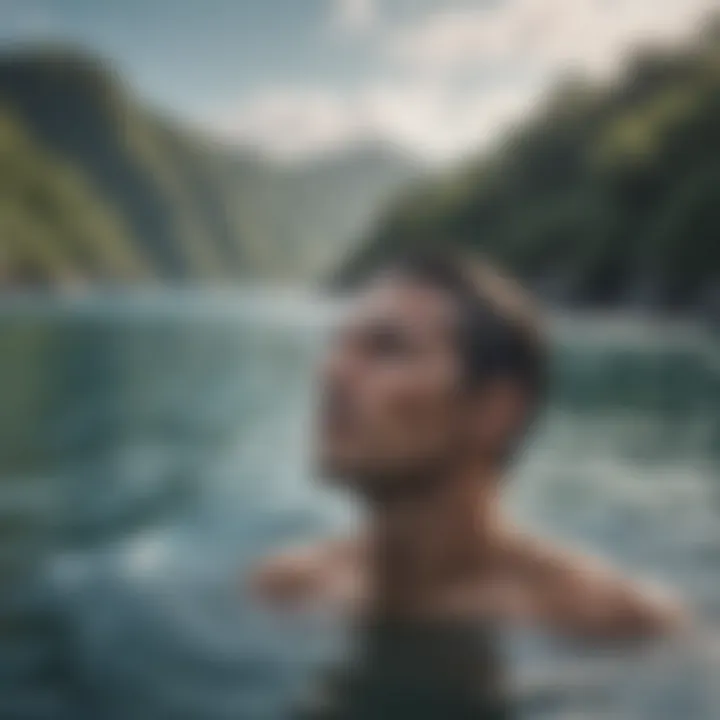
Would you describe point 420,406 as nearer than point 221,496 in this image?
Yes

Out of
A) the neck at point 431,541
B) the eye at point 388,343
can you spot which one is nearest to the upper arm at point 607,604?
the neck at point 431,541

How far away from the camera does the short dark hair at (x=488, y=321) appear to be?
4.40 feet

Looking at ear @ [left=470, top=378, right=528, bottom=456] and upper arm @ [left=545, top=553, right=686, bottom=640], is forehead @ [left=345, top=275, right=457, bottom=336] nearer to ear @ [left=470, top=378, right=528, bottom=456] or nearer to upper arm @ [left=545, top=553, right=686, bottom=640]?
ear @ [left=470, top=378, right=528, bottom=456]

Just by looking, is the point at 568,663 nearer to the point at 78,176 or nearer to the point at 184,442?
the point at 184,442

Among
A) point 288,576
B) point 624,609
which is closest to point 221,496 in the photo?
point 288,576

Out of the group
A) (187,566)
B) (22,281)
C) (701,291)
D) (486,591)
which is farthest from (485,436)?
(22,281)

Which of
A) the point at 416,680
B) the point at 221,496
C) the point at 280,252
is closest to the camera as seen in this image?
the point at 416,680

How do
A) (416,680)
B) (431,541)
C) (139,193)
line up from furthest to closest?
(139,193)
(431,541)
(416,680)

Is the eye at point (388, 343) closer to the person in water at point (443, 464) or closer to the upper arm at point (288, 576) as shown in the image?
the person in water at point (443, 464)

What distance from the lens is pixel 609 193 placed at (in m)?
1.76

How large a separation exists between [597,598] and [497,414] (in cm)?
29

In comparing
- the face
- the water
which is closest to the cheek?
the face

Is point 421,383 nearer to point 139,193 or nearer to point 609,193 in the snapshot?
point 609,193

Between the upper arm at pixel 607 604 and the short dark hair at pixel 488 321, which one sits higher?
the short dark hair at pixel 488 321
